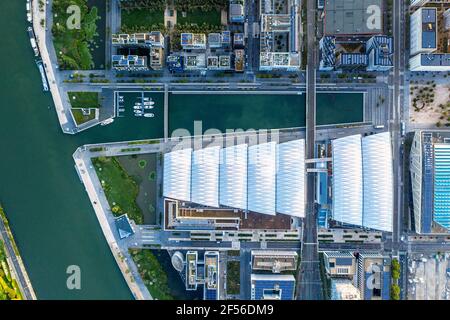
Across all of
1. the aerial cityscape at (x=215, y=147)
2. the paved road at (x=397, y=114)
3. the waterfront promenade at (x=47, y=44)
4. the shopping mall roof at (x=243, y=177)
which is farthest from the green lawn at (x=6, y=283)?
the paved road at (x=397, y=114)

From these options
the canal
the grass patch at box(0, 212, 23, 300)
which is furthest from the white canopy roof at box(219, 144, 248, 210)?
the grass patch at box(0, 212, 23, 300)

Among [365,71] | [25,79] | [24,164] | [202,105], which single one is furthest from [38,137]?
[365,71]

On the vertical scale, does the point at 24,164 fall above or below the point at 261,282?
above

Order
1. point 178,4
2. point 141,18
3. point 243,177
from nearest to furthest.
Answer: point 243,177, point 178,4, point 141,18

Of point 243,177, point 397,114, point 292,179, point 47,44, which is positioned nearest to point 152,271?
point 243,177

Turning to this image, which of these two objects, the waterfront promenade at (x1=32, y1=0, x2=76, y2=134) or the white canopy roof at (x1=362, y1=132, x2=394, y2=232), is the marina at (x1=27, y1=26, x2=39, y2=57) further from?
the white canopy roof at (x1=362, y1=132, x2=394, y2=232)

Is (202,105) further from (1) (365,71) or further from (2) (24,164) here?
(2) (24,164)

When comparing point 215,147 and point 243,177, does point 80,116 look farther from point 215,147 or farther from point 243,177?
point 243,177
